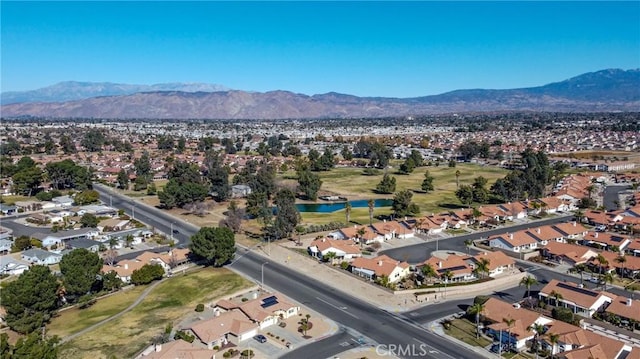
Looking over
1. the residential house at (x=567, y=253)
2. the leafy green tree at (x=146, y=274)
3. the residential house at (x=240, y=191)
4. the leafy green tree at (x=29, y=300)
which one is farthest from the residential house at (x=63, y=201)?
the residential house at (x=567, y=253)

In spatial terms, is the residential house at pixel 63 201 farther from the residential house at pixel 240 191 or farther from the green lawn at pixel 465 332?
the green lawn at pixel 465 332

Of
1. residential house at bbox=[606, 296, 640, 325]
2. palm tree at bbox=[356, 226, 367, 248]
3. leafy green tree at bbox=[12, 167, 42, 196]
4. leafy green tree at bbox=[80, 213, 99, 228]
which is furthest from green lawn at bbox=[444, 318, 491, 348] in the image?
leafy green tree at bbox=[12, 167, 42, 196]

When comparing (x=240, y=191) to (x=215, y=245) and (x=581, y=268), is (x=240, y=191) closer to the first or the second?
(x=215, y=245)

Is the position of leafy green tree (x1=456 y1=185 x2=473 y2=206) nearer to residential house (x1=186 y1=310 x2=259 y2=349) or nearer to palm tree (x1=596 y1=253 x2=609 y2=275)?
palm tree (x1=596 y1=253 x2=609 y2=275)

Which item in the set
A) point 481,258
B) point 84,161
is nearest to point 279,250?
point 481,258

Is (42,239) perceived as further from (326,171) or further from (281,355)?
(326,171)

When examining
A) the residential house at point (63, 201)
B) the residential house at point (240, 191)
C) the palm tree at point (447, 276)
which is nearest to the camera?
the palm tree at point (447, 276)

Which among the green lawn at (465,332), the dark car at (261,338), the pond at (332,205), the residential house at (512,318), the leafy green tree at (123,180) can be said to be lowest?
the pond at (332,205)

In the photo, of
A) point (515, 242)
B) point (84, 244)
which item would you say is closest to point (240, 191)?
point (84, 244)
